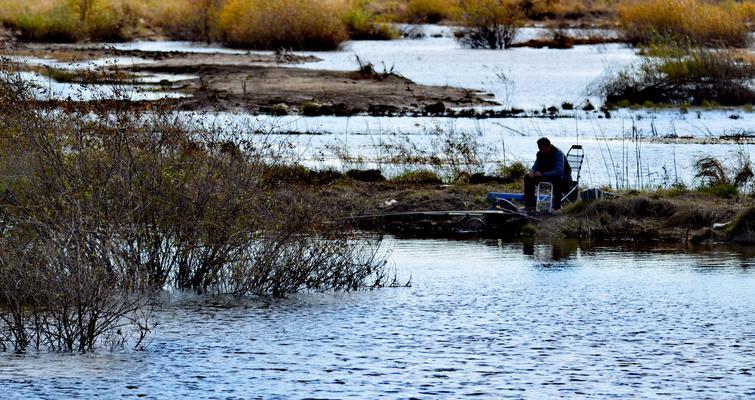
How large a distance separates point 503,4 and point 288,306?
54173 mm

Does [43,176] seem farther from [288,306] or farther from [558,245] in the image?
[558,245]

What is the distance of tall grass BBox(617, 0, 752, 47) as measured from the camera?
176 ft

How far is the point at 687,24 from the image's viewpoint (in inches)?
2151

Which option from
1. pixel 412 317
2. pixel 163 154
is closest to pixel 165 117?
pixel 163 154

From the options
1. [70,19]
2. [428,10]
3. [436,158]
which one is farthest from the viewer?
[428,10]

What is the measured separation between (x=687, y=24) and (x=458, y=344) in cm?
4518

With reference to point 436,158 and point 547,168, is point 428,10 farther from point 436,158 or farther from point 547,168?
point 547,168

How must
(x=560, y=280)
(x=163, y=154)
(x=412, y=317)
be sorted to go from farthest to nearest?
(x=560, y=280) → (x=163, y=154) → (x=412, y=317)

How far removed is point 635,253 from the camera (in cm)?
1838

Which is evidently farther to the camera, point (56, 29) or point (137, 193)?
point (56, 29)

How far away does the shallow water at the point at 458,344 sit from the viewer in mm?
10227

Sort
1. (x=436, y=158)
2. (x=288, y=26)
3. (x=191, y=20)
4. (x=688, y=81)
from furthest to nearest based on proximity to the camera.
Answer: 1. (x=191, y=20)
2. (x=288, y=26)
3. (x=688, y=81)
4. (x=436, y=158)

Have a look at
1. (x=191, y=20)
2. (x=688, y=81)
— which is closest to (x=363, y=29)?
(x=191, y=20)

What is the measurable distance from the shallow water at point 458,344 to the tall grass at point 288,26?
48.5 meters
